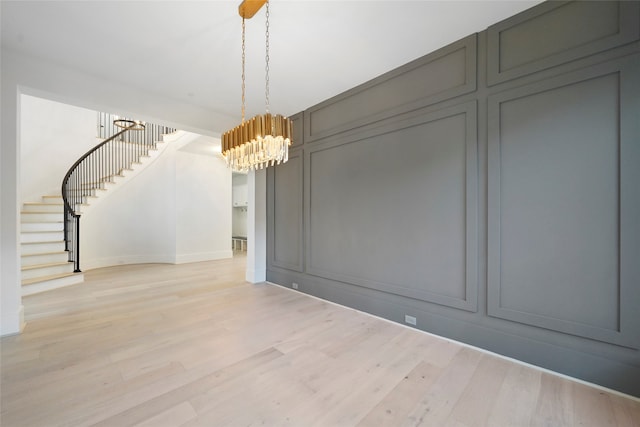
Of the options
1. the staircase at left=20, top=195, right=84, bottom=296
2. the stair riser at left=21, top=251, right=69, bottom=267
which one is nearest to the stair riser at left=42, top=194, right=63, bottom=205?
the staircase at left=20, top=195, right=84, bottom=296

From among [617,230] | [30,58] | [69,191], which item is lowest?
[617,230]

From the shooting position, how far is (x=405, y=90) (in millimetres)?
2945

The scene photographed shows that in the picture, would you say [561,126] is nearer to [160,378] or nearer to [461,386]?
[461,386]

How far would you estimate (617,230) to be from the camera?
1.80 meters

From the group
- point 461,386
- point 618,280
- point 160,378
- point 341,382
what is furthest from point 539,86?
point 160,378

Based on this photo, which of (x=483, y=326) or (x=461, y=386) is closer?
(x=461, y=386)

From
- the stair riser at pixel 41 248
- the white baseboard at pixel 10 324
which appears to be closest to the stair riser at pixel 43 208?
the stair riser at pixel 41 248

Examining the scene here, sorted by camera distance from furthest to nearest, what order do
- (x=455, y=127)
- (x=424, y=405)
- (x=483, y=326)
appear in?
(x=455, y=127) → (x=483, y=326) → (x=424, y=405)

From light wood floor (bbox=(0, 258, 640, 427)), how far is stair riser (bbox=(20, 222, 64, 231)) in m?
2.45

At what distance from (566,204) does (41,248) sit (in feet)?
24.8

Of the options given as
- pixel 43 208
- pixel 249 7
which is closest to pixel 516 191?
pixel 249 7

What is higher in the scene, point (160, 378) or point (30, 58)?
point (30, 58)

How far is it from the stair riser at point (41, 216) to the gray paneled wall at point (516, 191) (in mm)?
6047

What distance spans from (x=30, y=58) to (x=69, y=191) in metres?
4.05
